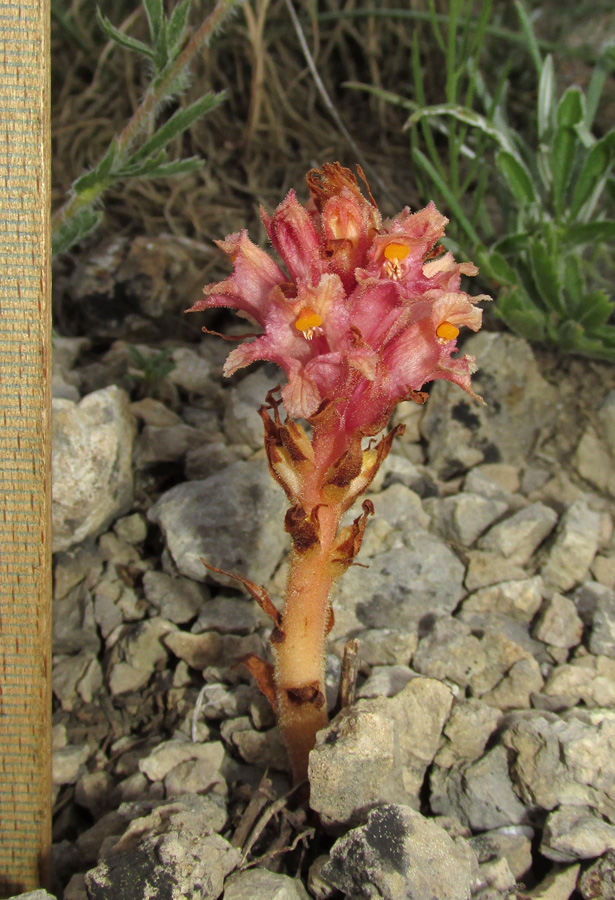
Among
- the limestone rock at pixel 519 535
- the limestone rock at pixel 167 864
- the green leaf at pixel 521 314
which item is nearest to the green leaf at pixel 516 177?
the green leaf at pixel 521 314

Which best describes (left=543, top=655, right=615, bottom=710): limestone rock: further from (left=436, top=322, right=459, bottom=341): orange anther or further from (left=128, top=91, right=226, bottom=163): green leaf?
(left=128, top=91, right=226, bottom=163): green leaf

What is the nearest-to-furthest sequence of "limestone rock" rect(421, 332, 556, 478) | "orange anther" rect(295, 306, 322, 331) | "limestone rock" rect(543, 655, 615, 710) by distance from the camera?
1. "orange anther" rect(295, 306, 322, 331)
2. "limestone rock" rect(543, 655, 615, 710)
3. "limestone rock" rect(421, 332, 556, 478)

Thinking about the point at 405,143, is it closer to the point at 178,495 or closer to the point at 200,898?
the point at 178,495

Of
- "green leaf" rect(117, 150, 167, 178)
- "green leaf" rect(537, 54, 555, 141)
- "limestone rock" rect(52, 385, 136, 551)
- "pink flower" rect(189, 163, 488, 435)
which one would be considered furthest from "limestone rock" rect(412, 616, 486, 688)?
"green leaf" rect(537, 54, 555, 141)

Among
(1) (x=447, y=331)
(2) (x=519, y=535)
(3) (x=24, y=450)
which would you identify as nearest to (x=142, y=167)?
(3) (x=24, y=450)

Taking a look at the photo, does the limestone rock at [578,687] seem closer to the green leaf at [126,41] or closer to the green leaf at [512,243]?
the green leaf at [512,243]

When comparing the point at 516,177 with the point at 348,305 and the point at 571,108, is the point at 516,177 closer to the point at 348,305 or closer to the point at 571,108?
the point at 571,108
